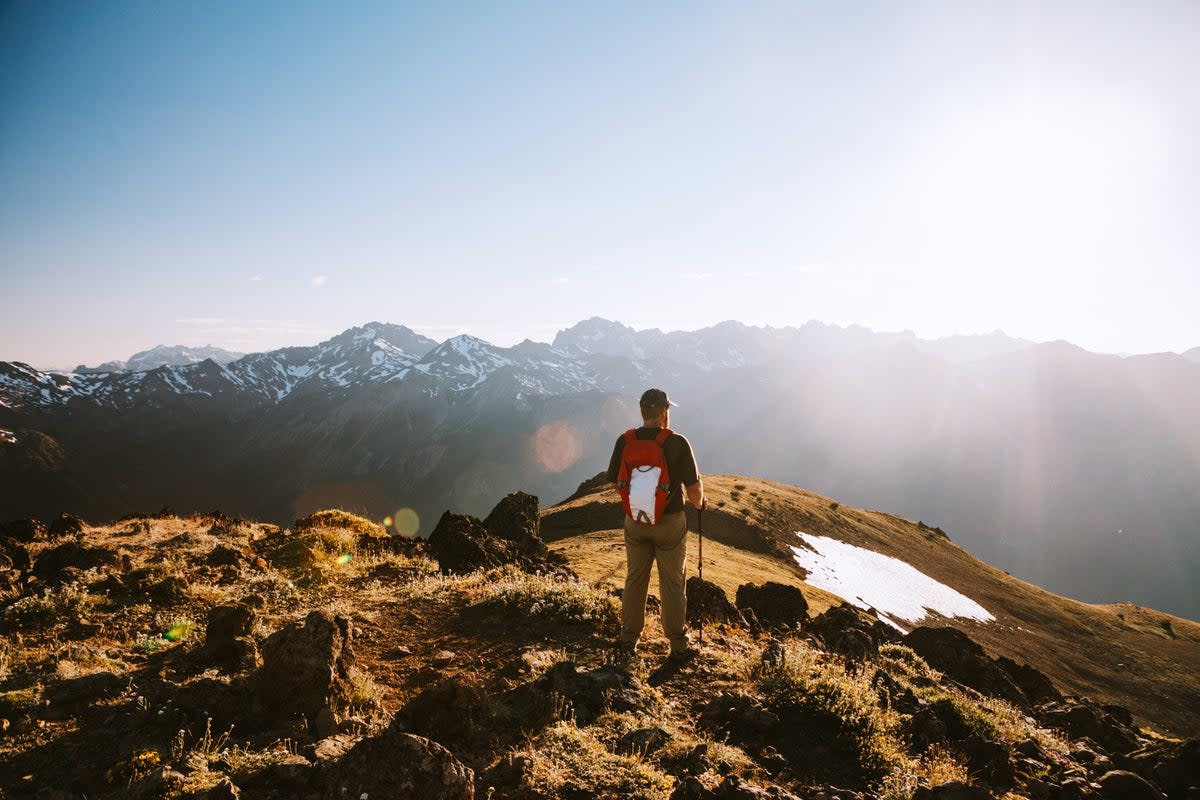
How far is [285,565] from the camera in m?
12.0

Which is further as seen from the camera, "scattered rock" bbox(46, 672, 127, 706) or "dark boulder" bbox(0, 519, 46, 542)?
"dark boulder" bbox(0, 519, 46, 542)

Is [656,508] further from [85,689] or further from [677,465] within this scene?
[85,689]

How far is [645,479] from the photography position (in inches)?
311

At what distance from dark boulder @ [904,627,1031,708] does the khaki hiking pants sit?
393 inches

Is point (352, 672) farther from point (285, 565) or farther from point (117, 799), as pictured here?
point (285, 565)

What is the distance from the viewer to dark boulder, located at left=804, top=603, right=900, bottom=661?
12.0 meters

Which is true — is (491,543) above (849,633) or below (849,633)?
above

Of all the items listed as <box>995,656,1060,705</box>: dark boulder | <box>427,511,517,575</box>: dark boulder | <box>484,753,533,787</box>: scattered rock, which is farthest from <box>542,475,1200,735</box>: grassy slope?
<box>484,753,533,787</box>: scattered rock

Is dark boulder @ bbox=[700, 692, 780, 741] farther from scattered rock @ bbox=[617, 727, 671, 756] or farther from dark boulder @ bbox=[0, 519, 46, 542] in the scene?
dark boulder @ bbox=[0, 519, 46, 542]

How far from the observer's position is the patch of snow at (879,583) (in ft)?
123

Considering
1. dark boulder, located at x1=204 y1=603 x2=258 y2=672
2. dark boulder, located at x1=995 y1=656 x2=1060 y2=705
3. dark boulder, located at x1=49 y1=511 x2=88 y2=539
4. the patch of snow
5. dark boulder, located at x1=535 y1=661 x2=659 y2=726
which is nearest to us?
dark boulder, located at x1=535 y1=661 x2=659 y2=726

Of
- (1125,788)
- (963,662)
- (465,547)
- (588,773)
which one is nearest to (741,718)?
(588,773)

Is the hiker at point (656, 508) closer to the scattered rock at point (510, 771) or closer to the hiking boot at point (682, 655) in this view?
the hiking boot at point (682, 655)

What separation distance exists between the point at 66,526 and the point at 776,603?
21031mm
